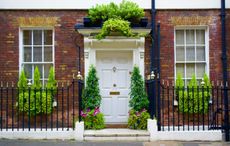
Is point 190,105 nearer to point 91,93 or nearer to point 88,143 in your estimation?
point 91,93

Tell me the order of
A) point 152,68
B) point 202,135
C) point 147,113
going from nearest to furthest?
point 202,135 → point 147,113 → point 152,68

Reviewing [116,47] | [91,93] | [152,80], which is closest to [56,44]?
[116,47]

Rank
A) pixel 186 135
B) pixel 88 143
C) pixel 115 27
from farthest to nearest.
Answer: pixel 115 27 → pixel 186 135 → pixel 88 143

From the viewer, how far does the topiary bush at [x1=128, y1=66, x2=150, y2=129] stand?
1077 cm

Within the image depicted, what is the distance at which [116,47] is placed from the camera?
11.8m

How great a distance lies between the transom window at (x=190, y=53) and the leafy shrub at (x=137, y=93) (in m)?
1.46

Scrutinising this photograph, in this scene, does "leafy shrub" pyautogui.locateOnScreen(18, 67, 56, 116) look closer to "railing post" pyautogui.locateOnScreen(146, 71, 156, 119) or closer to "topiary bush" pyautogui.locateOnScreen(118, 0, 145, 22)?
"railing post" pyautogui.locateOnScreen(146, 71, 156, 119)

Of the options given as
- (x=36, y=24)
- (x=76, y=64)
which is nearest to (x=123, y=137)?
(x=76, y=64)

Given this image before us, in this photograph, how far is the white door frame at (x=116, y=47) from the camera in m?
11.5

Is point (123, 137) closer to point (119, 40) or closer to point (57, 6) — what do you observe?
point (119, 40)

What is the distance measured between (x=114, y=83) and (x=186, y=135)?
2.99 metres

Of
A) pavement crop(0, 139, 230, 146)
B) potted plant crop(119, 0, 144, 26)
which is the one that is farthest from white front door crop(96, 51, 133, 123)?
pavement crop(0, 139, 230, 146)

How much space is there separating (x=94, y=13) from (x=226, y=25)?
413 centimetres

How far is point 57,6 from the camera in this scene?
11.9 metres
